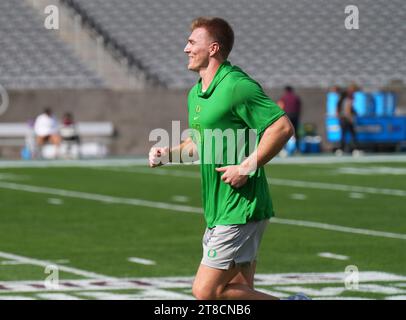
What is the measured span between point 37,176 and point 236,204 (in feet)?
65.6

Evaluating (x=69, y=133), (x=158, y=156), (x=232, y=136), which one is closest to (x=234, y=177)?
(x=232, y=136)

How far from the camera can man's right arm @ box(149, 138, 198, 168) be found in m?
8.11

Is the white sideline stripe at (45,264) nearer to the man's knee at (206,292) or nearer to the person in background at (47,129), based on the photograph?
the man's knee at (206,292)

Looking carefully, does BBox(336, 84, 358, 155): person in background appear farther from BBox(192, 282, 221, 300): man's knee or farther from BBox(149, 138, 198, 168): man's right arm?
BBox(192, 282, 221, 300): man's knee

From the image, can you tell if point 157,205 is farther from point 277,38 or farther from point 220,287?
point 277,38

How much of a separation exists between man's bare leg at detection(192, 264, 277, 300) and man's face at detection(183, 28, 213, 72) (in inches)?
47.2

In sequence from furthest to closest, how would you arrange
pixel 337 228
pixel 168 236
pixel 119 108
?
pixel 119 108 < pixel 337 228 < pixel 168 236

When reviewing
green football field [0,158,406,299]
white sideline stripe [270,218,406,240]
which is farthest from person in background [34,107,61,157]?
white sideline stripe [270,218,406,240]

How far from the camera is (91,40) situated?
3981cm

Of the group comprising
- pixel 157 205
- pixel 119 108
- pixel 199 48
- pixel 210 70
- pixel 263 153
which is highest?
pixel 199 48

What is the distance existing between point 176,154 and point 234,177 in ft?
2.32

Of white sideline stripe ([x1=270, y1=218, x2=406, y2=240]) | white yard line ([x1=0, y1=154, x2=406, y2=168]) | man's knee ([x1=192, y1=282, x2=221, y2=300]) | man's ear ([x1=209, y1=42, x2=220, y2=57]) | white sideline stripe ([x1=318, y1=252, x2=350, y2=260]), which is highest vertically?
man's ear ([x1=209, y1=42, x2=220, y2=57])

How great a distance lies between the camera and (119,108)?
1489 inches
